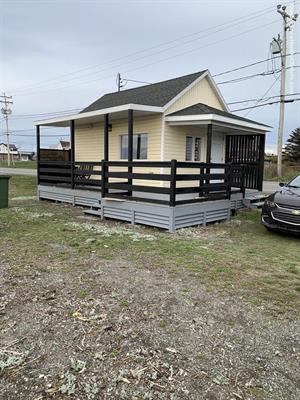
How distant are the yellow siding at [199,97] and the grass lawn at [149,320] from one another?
251 inches

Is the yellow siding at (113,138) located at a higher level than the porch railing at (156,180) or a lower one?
higher

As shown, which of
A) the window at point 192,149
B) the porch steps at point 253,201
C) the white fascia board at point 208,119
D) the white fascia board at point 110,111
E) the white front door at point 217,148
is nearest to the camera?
the white fascia board at point 110,111

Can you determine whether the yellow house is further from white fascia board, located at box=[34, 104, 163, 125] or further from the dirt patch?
the dirt patch

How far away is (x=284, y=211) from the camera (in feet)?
21.5

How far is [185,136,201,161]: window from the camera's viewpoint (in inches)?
452

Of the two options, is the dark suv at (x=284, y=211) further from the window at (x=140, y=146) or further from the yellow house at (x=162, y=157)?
the window at (x=140, y=146)

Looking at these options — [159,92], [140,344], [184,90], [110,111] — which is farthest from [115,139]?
[140,344]

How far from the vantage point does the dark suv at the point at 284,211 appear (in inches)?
253

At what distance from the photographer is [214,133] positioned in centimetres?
1218

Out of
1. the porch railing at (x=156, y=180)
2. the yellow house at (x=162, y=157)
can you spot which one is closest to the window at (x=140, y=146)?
the yellow house at (x=162, y=157)

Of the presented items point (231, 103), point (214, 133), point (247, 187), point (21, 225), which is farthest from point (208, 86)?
point (231, 103)

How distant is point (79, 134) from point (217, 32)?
13204mm

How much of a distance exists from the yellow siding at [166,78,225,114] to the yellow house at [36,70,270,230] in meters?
0.03

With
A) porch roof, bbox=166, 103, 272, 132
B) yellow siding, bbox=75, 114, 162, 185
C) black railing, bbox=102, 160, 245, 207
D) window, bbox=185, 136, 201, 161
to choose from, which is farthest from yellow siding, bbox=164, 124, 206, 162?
black railing, bbox=102, 160, 245, 207
